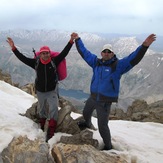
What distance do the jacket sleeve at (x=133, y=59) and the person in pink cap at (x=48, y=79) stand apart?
2.72m

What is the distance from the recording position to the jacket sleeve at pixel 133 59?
38.0ft

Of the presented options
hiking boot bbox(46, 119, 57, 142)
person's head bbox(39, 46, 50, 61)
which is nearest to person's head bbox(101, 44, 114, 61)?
person's head bbox(39, 46, 50, 61)

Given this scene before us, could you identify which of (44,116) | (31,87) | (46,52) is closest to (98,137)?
(44,116)

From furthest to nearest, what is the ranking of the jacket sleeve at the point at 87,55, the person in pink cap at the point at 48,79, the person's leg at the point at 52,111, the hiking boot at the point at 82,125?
the hiking boot at the point at 82,125 < the person's leg at the point at 52,111 < the person in pink cap at the point at 48,79 < the jacket sleeve at the point at 87,55

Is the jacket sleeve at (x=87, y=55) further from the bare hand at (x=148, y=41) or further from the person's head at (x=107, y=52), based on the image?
the bare hand at (x=148, y=41)

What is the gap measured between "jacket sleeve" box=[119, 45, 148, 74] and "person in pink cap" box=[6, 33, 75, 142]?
107 inches

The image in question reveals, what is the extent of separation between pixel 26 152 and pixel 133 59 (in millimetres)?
5398

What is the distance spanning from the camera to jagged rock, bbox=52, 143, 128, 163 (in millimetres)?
10305

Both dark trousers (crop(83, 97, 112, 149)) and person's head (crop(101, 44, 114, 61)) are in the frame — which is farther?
dark trousers (crop(83, 97, 112, 149))

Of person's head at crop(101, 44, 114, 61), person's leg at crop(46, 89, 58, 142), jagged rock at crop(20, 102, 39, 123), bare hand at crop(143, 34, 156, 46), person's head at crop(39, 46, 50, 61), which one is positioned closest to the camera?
bare hand at crop(143, 34, 156, 46)

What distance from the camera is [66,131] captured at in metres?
14.2

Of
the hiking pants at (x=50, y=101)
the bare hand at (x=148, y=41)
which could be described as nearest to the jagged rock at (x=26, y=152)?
the hiking pants at (x=50, y=101)

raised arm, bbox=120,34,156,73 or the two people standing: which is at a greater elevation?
raised arm, bbox=120,34,156,73

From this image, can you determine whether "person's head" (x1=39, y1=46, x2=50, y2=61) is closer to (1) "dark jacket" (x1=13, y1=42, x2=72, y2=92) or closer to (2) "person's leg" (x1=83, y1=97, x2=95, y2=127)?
(1) "dark jacket" (x1=13, y1=42, x2=72, y2=92)
